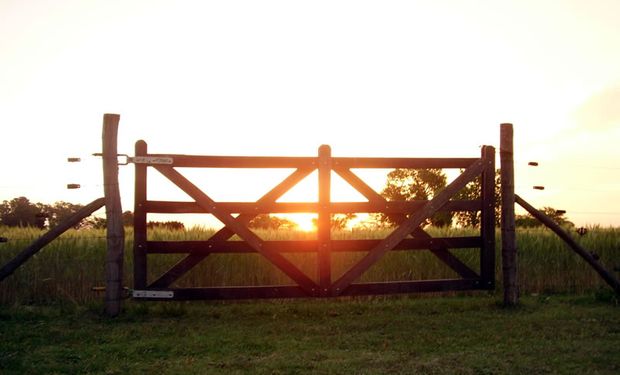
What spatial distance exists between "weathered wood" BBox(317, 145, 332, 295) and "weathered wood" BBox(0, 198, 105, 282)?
3.54 meters

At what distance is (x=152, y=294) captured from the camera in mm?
9922

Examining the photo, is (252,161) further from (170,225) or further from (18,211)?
(18,211)

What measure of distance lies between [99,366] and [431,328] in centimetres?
463

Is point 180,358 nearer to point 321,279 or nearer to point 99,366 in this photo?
point 99,366

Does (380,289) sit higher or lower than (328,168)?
lower

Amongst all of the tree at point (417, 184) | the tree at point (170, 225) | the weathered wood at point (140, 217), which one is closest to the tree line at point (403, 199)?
the tree at point (417, 184)

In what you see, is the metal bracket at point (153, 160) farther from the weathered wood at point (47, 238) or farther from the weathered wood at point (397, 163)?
the weathered wood at point (397, 163)

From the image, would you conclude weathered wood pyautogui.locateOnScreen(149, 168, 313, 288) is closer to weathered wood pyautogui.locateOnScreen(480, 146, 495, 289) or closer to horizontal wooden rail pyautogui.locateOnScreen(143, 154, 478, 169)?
horizontal wooden rail pyautogui.locateOnScreen(143, 154, 478, 169)

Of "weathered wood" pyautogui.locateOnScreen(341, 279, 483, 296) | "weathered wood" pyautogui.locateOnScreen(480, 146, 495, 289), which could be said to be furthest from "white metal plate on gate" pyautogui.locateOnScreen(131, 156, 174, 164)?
"weathered wood" pyautogui.locateOnScreen(480, 146, 495, 289)

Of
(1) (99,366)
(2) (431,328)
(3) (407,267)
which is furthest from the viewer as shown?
(3) (407,267)

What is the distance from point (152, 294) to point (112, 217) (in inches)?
55.4

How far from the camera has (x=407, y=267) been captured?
13.3 meters

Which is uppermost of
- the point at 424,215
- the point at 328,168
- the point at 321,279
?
the point at 328,168

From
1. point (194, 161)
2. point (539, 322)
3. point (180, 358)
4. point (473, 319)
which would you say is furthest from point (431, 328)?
point (194, 161)
